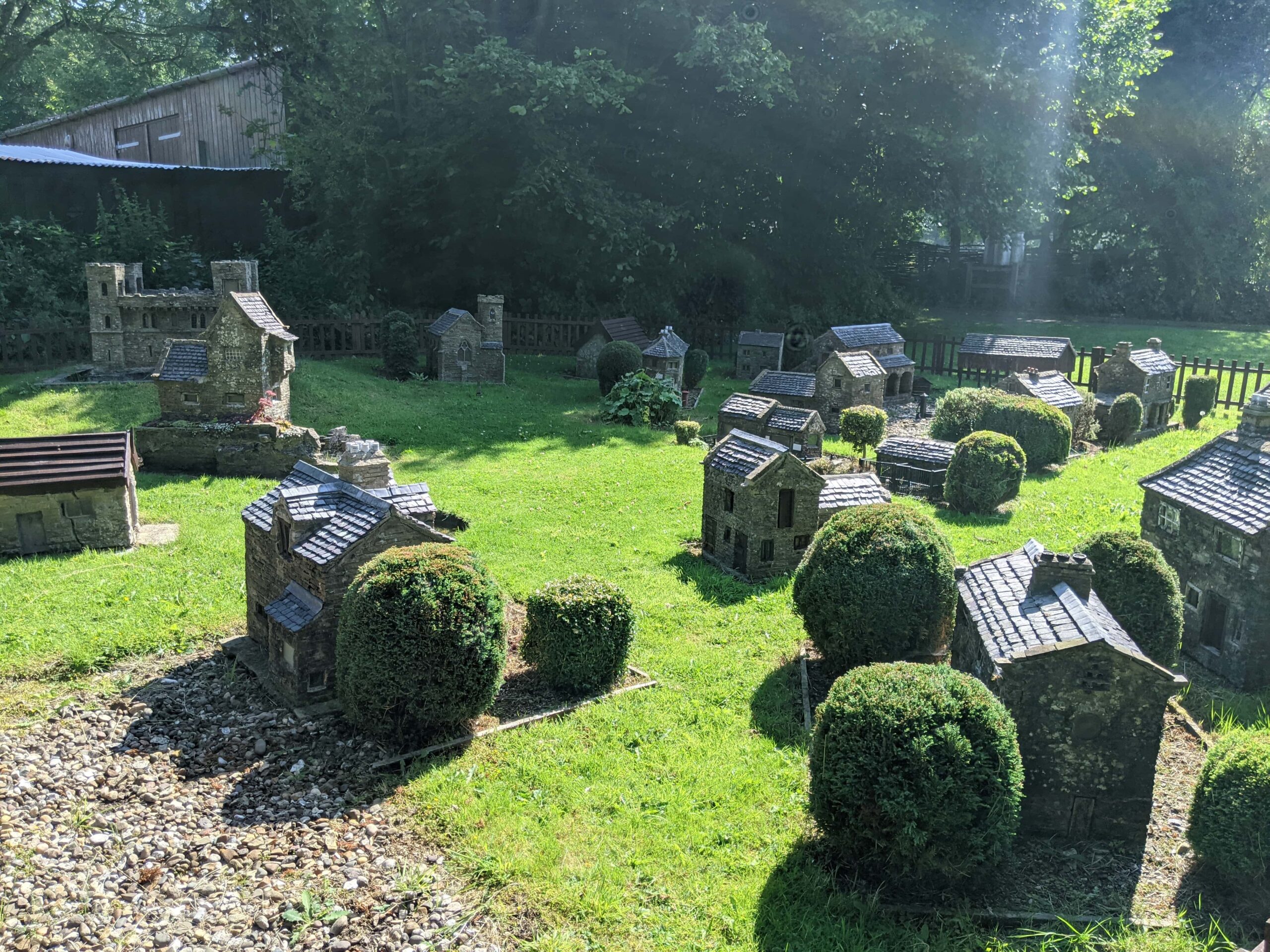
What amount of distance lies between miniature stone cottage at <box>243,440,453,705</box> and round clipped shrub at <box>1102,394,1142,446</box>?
885 inches

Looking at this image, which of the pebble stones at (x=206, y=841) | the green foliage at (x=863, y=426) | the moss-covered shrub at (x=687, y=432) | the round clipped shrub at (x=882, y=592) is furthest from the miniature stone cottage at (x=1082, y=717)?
the moss-covered shrub at (x=687, y=432)

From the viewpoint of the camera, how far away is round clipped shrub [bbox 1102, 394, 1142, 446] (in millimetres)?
28688

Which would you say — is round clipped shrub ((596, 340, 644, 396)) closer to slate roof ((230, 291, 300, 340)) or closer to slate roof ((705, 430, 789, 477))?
slate roof ((230, 291, 300, 340))

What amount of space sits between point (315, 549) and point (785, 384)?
19.8 m

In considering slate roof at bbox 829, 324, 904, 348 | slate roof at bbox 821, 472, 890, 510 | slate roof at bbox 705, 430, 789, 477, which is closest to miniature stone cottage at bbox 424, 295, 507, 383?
slate roof at bbox 829, 324, 904, 348

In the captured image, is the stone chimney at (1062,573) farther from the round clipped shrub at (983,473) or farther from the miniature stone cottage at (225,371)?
the miniature stone cottage at (225,371)

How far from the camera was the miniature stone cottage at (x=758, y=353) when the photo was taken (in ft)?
125

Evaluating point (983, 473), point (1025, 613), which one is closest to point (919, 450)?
point (983, 473)

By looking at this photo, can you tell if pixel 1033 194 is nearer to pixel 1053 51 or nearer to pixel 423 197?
pixel 1053 51

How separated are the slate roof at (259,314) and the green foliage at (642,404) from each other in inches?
395

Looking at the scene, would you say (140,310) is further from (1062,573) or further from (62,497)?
(1062,573)

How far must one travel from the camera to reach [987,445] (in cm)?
2234

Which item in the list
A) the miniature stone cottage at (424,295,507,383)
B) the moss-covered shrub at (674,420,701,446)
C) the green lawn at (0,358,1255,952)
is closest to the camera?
the green lawn at (0,358,1255,952)

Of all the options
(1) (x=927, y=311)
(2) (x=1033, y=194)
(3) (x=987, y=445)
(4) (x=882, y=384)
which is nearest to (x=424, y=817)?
(3) (x=987, y=445)
